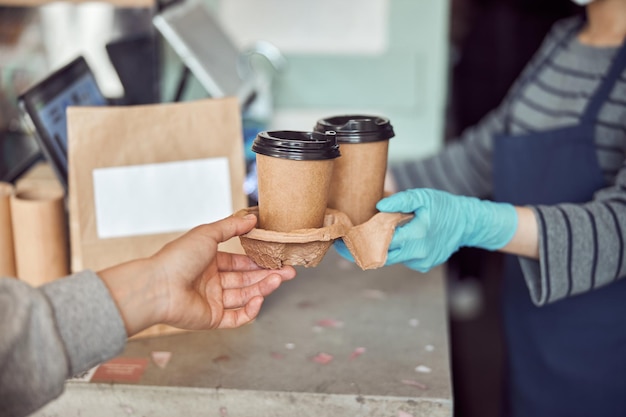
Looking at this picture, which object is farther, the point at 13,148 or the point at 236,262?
the point at 13,148

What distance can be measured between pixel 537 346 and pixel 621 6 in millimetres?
798

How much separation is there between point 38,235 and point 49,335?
550mm

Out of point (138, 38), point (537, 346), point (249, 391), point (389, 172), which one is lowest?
point (537, 346)

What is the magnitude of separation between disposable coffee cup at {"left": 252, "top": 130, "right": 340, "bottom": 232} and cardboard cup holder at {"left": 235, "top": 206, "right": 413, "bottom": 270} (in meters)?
0.03

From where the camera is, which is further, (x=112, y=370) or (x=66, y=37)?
(x=66, y=37)

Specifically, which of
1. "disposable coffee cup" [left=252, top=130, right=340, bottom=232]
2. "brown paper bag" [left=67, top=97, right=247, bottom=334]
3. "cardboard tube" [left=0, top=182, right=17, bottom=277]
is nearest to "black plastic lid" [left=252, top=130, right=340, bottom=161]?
"disposable coffee cup" [left=252, top=130, right=340, bottom=232]

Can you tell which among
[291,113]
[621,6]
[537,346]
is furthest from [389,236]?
[291,113]

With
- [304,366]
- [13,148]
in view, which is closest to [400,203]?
[304,366]

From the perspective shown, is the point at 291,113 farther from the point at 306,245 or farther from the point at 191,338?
Answer: the point at 306,245

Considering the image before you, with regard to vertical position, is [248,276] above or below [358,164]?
below

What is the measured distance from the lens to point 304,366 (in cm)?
127

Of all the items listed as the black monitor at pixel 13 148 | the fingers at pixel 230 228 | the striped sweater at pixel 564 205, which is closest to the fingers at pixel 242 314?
the fingers at pixel 230 228

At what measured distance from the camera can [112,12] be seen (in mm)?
2340

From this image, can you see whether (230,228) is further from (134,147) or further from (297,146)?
(134,147)
